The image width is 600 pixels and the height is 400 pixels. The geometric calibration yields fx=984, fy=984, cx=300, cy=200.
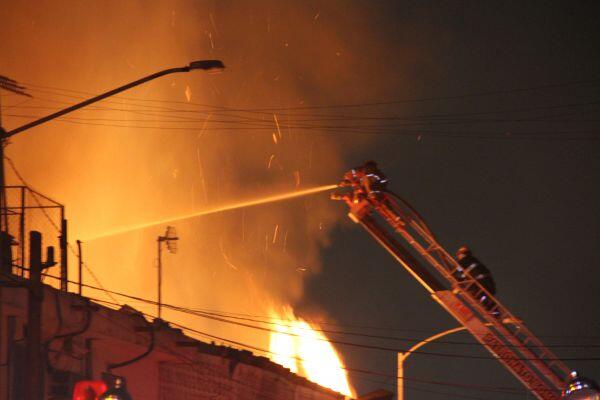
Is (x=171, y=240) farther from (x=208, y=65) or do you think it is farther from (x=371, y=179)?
(x=208, y=65)

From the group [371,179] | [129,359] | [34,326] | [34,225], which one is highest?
[371,179]

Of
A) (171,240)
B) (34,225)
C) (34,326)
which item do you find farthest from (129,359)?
(34,326)

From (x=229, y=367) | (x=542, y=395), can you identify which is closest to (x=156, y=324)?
(x=229, y=367)

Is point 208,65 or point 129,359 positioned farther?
point 129,359

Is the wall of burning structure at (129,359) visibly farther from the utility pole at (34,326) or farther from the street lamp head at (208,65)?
the street lamp head at (208,65)

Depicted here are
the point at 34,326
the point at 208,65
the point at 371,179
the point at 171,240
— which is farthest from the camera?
the point at 171,240

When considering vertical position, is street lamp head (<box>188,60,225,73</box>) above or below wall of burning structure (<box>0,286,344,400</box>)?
above

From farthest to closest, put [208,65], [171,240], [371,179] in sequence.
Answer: [171,240] < [371,179] < [208,65]

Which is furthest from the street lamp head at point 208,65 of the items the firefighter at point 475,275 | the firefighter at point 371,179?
the firefighter at point 475,275

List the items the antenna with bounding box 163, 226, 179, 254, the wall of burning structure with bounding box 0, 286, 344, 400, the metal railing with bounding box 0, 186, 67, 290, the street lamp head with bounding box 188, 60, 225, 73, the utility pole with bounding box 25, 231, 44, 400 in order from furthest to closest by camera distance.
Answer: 1. the antenna with bounding box 163, 226, 179, 254
2. the metal railing with bounding box 0, 186, 67, 290
3. the wall of burning structure with bounding box 0, 286, 344, 400
4. the street lamp head with bounding box 188, 60, 225, 73
5. the utility pole with bounding box 25, 231, 44, 400

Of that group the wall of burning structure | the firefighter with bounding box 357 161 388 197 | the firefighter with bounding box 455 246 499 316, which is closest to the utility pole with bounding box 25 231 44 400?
the wall of burning structure

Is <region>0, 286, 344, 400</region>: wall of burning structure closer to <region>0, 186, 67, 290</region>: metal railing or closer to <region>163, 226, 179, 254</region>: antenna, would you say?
<region>0, 186, 67, 290</region>: metal railing

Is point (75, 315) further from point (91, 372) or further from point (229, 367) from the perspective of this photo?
point (229, 367)

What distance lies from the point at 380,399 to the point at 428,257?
25.6ft
